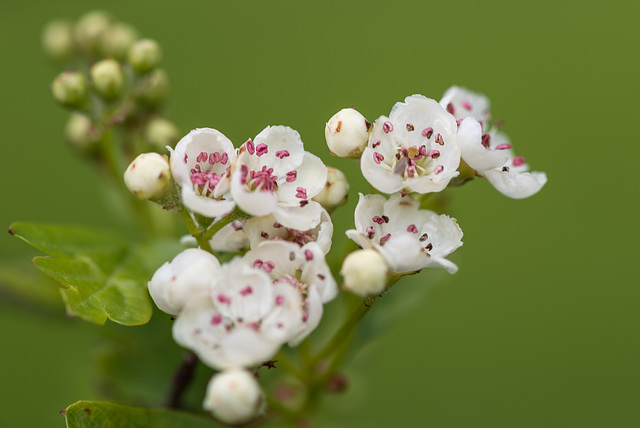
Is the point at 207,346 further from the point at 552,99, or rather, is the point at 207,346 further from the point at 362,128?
the point at 552,99

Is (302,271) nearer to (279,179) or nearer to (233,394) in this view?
(279,179)

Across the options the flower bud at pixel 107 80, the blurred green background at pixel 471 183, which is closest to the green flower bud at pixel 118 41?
the flower bud at pixel 107 80

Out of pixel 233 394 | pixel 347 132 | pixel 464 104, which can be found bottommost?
pixel 233 394

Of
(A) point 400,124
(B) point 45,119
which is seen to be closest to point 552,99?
(A) point 400,124

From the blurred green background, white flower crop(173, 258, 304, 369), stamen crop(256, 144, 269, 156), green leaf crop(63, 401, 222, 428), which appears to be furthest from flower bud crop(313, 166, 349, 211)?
the blurred green background

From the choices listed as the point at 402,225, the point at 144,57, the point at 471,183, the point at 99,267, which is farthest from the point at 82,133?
the point at 471,183
